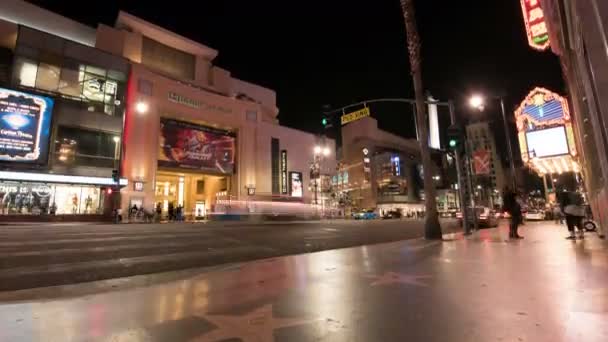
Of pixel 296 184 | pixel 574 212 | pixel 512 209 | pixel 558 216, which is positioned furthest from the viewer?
pixel 296 184

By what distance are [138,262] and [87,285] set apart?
1.38m

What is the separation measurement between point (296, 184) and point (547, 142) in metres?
37.1

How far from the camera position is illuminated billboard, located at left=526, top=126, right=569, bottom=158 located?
1709 centimetres

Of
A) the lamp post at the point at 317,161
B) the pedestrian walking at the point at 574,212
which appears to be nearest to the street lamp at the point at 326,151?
the lamp post at the point at 317,161

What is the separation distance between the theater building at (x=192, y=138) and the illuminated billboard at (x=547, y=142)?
27535 millimetres

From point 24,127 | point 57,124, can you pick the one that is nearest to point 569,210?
point 24,127

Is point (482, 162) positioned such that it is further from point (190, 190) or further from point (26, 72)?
point (190, 190)

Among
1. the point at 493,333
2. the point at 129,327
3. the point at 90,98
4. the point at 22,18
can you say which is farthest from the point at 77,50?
the point at 493,333

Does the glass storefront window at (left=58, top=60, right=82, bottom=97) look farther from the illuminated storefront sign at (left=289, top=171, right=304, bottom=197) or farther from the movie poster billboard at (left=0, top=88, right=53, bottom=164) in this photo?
the illuminated storefront sign at (left=289, top=171, right=304, bottom=197)

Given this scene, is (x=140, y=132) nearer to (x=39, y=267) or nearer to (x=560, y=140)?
(x=39, y=267)

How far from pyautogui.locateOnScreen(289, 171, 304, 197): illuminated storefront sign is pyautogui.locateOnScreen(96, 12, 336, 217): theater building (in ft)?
0.56

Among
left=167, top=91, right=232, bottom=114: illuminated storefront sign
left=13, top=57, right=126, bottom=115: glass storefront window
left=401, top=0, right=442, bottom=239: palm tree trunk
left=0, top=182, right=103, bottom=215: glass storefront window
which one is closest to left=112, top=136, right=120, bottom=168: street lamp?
left=13, top=57, right=126, bottom=115: glass storefront window

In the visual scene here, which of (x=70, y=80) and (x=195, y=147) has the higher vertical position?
(x=70, y=80)

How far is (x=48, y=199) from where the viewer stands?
2702 cm
